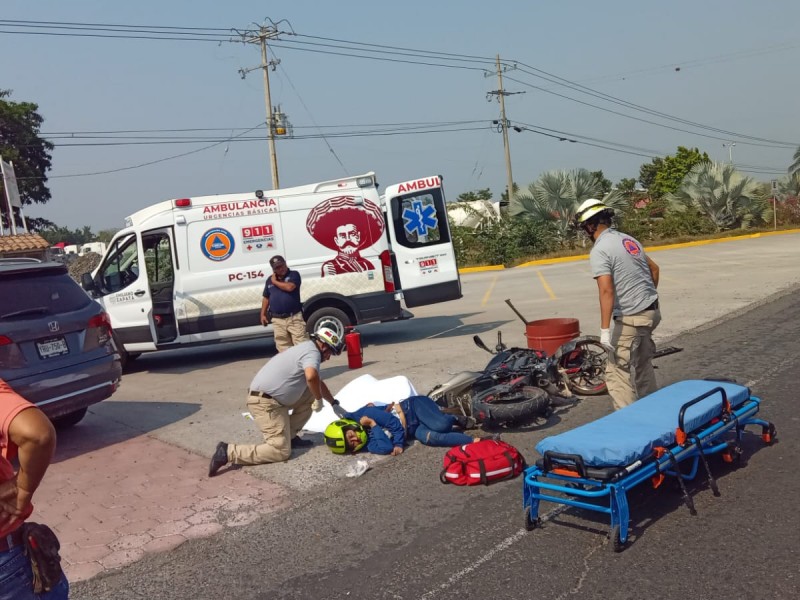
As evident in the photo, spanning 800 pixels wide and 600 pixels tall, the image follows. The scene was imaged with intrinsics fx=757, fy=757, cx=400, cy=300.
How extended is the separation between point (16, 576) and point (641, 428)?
3.67 metres

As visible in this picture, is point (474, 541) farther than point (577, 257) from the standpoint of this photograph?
No

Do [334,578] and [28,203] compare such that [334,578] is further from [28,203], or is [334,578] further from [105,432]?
[28,203]

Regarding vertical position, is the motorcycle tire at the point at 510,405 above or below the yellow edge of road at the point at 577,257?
below

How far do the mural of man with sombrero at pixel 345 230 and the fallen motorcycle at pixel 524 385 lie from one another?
14.3 ft

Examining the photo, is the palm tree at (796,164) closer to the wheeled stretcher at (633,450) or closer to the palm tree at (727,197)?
the palm tree at (727,197)

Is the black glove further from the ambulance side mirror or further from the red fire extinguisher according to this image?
the ambulance side mirror

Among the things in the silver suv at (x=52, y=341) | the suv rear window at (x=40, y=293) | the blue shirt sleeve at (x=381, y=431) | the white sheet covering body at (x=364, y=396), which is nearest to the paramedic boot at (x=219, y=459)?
the blue shirt sleeve at (x=381, y=431)

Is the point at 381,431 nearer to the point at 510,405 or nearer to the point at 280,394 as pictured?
the point at 280,394

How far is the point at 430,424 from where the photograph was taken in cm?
692

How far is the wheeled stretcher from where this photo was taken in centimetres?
446

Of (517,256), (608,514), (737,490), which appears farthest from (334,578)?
(517,256)

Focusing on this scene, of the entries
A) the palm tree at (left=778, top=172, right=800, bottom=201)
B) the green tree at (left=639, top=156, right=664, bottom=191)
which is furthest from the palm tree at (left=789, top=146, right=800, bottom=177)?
the green tree at (left=639, top=156, right=664, bottom=191)

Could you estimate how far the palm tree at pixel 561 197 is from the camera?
1226 inches

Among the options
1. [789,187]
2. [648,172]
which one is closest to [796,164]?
[789,187]
